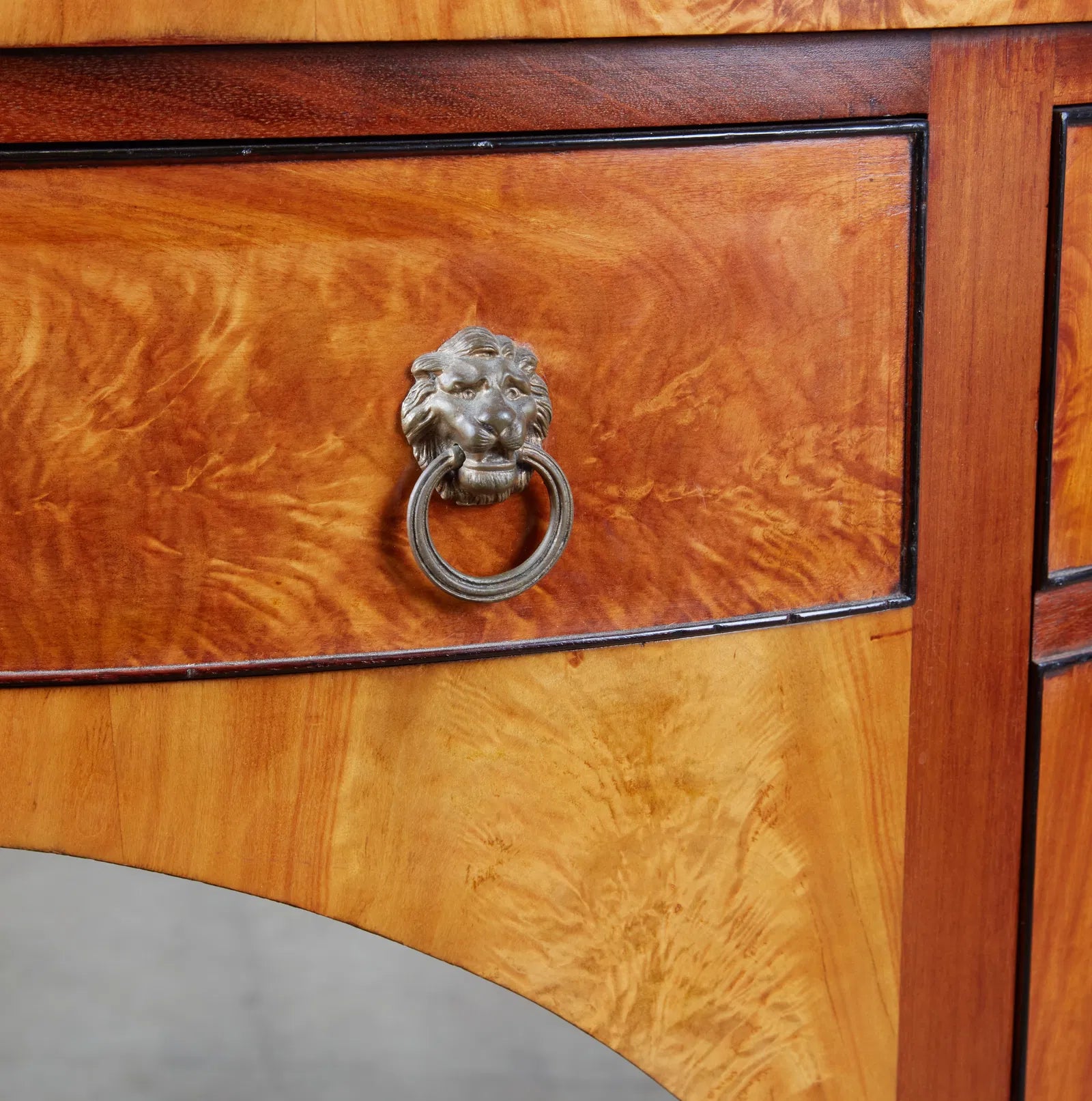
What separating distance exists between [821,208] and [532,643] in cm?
16

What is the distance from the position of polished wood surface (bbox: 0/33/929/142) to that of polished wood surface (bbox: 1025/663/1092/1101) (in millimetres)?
223

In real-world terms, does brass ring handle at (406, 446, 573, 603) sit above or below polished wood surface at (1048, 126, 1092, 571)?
below

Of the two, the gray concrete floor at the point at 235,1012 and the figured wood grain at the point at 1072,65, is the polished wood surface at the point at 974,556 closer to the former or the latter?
the figured wood grain at the point at 1072,65

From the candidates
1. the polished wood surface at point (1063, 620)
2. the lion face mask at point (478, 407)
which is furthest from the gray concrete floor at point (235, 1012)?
the lion face mask at point (478, 407)

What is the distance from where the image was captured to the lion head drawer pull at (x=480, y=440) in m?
0.42

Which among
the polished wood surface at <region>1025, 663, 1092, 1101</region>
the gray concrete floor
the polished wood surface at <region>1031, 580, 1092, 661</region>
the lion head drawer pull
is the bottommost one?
the gray concrete floor

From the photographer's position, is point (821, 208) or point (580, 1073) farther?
point (580, 1073)

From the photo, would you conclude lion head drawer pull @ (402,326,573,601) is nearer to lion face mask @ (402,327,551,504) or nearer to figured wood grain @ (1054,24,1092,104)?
lion face mask @ (402,327,551,504)

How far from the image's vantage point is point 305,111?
41 centimetres

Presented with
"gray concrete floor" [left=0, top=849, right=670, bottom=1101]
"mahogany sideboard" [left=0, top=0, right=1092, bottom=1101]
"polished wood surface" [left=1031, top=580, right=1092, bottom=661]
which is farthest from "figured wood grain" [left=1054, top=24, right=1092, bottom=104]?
"gray concrete floor" [left=0, top=849, right=670, bottom=1101]

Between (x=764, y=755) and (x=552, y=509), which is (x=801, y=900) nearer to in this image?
(x=764, y=755)

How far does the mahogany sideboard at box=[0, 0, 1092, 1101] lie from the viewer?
0.41m

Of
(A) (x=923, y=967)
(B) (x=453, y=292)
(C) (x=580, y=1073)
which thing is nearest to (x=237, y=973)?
(C) (x=580, y=1073)

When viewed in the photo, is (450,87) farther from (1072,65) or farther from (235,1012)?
(235,1012)
